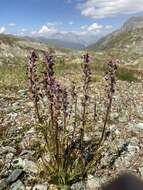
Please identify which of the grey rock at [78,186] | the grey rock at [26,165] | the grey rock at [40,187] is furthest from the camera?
the grey rock at [26,165]

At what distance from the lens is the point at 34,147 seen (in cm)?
1134

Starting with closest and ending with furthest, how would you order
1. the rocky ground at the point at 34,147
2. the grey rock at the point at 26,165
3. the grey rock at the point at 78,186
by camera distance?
the grey rock at the point at 78,186, the rocky ground at the point at 34,147, the grey rock at the point at 26,165

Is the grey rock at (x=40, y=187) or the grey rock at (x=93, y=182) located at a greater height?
the grey rock at (x=93, y=182)

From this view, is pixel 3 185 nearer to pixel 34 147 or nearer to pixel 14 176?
pixel 14 176

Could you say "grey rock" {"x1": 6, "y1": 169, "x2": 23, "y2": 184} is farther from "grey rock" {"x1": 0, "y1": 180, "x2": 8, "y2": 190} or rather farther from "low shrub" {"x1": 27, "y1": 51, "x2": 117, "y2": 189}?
"low shrub" {"x1": 27, "y1": 51, "x2": 117, "y2": 189}

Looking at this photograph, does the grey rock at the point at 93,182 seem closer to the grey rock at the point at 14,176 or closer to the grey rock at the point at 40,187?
the grey rock at the point at 40,187

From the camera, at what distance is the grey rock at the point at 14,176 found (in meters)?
9.11

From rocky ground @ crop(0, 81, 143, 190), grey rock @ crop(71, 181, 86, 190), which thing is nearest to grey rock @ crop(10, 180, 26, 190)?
rocky ground @ crop(0, 81, 143, 190)

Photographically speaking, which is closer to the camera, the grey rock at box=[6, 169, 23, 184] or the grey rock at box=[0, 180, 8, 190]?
the grey rock at box=[0, 180, 8, 190]

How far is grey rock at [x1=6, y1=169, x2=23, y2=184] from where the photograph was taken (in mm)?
9109

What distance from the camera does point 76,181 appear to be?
896cm

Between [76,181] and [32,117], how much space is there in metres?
6.55

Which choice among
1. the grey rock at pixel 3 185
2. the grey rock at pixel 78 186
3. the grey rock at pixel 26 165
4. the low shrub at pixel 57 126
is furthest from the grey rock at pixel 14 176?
the grey rock at pixel 78 186

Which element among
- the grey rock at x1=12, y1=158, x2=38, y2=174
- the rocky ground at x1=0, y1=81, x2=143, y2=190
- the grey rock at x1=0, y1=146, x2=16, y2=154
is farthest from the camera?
the grey rock at x1=0, y1=146, x2=16, y2=154
